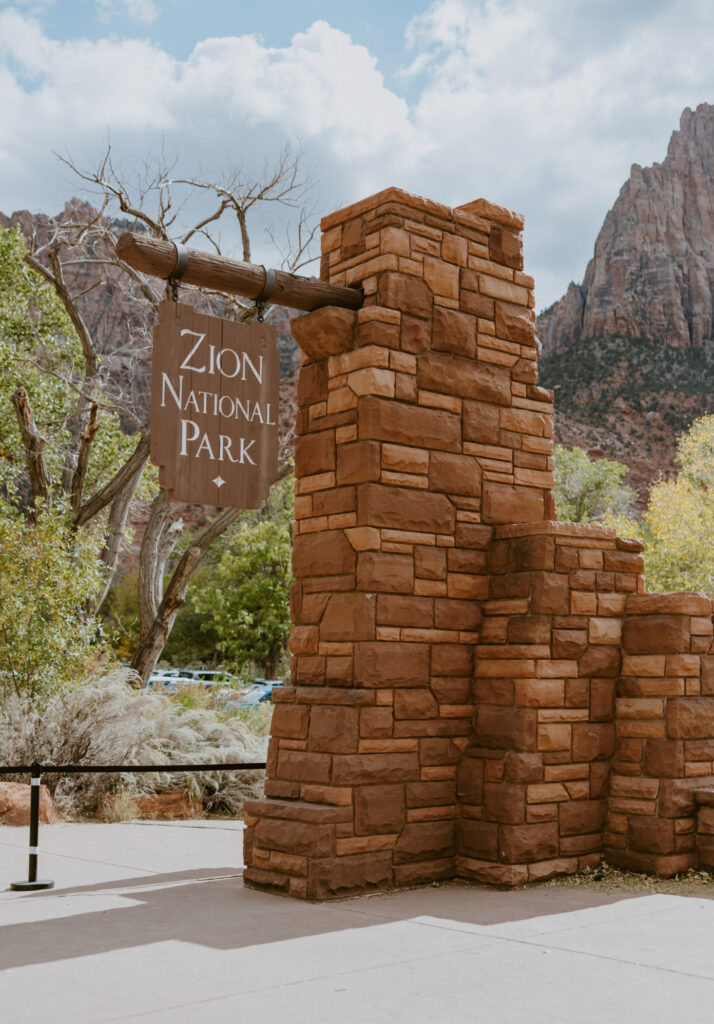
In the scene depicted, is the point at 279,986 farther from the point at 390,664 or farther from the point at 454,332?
the point at 454,332

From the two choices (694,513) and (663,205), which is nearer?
(694,513)

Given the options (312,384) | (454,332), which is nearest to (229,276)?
(312,384)

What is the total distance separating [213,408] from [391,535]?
1.41m

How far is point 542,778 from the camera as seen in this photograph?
6809 mm

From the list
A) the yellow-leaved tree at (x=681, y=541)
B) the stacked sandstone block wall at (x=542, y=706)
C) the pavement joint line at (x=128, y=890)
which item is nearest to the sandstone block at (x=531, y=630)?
the stacked sandstone block wall at (x=542, y=706)

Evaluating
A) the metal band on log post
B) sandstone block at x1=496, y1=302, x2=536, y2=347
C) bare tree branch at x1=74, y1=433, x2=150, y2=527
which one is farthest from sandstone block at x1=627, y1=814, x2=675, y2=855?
bare tree branch at x1=74, y1=433, x2=150, y2=527

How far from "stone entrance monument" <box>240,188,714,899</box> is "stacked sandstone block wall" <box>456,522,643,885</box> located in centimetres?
1

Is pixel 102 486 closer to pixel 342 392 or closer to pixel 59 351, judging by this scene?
pixel 59 351

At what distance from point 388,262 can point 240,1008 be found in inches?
186

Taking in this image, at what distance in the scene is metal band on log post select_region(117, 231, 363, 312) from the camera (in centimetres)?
627

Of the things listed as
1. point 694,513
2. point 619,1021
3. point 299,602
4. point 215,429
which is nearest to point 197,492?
point 215,429

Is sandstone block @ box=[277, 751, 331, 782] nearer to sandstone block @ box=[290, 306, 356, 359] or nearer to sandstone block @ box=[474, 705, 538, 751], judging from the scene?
sandstone block @ box=[474, 705, 538, 751]

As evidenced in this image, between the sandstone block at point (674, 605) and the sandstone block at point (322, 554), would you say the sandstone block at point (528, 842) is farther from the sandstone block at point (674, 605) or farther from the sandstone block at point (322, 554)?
the sandstone block at point (322, 554)

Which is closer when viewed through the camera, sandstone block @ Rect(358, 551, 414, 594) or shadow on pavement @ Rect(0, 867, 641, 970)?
shadow on pavement @ Rect(0, 867, 641, 970)
